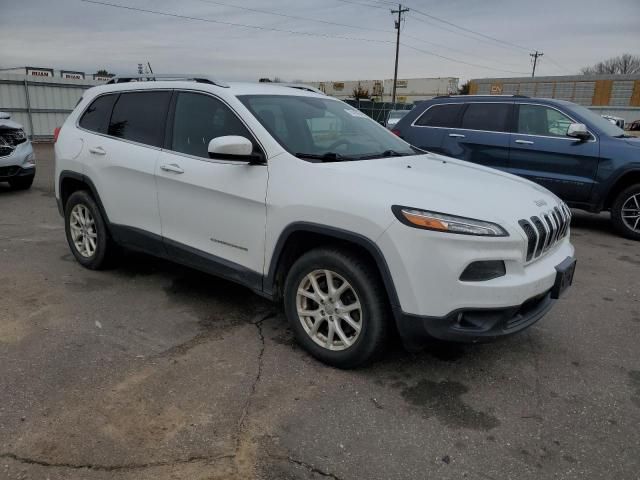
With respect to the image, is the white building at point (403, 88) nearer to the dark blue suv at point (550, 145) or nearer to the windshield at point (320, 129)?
the dark blue suv at point (550, 145)

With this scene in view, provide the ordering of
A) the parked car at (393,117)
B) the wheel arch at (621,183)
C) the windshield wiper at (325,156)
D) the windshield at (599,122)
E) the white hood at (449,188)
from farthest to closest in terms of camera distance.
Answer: the parked car at (393,117) → the windshield at (599,122) → the wheel arch at (621,183) → the windshield wiper at (325,156) → the white hood at (449,188)

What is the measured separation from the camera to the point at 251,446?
2633mm

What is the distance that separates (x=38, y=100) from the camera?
18297 millimetres

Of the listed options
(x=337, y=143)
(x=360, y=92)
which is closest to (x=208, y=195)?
(x=337, y=143)

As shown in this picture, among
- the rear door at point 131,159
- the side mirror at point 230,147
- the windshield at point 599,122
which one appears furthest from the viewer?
the windshield at point 599,122

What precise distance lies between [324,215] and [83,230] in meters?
3.01

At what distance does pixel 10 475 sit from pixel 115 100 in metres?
3.40

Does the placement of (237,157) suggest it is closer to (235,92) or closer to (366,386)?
(235,92)

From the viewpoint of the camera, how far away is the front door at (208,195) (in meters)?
3.59

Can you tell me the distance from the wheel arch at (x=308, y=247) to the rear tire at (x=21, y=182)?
7.99 metres

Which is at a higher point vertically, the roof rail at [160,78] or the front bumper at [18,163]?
the roof rail at [160,78]

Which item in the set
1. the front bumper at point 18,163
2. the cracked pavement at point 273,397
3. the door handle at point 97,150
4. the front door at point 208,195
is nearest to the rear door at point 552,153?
the cracked pavement at point 273,397

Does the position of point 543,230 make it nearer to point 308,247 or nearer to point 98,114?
point 308,247

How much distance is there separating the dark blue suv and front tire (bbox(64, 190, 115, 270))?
516 cm
